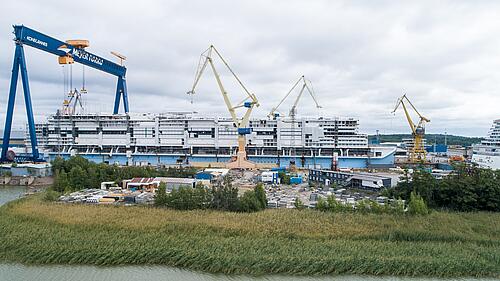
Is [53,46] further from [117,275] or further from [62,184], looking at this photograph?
[117,275]

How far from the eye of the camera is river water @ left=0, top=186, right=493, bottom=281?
8062 mm

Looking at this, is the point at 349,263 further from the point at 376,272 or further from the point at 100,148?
the point at 100,148

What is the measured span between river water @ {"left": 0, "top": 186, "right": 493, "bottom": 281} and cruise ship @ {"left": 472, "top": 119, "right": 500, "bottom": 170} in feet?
63.7

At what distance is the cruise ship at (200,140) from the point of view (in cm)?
2725

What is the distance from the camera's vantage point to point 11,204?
13.4 metres

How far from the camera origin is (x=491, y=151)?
2533cm

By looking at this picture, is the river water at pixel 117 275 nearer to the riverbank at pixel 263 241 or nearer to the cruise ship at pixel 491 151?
the riverbank at pixel 263 241

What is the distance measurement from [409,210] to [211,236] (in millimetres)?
6087

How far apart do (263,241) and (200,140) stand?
19855mm

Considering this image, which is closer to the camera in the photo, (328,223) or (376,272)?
(376,272)

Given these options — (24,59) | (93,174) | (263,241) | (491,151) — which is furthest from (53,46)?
(491,151)

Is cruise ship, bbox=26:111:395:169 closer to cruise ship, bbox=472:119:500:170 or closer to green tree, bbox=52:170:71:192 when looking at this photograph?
cruise ship, bbox=472:119:500:170

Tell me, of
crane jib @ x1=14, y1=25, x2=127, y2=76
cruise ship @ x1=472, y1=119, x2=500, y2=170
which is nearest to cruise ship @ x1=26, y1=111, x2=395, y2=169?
crane jib @ x1=14, y1=25, x2=127, y2=76

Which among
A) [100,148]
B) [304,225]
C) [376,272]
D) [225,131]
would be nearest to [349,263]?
[376,272]
